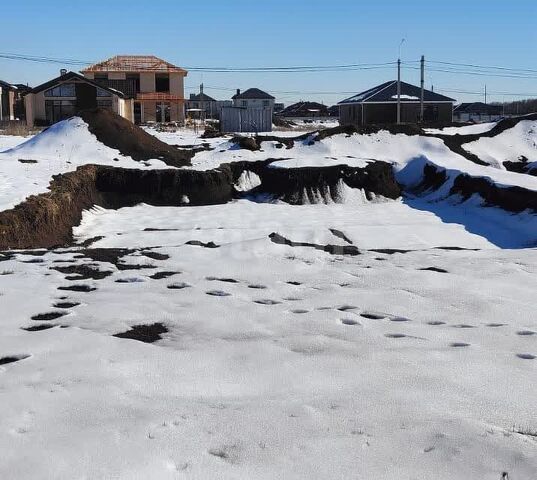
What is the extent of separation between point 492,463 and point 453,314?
2.42 m

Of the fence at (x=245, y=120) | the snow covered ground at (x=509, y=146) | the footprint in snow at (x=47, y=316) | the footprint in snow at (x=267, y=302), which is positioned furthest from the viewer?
the fence at (x=245, y=120)

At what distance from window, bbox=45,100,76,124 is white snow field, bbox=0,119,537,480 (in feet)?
122

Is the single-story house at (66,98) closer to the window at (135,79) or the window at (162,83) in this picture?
the window at (135,79)

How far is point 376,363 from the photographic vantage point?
3959 mm

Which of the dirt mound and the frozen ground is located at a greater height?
the dirt mound

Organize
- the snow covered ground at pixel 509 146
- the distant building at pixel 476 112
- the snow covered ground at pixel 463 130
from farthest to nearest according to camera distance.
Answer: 1. the distant building at pixel 476 112
2. the snow covered ground at pixel 463 130
3. the snow covered ground at pixel 509 146

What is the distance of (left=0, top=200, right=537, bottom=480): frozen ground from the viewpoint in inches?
112

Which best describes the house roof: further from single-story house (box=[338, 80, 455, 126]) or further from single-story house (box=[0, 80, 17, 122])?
single-story house (box=[338, 80, 455, 126])

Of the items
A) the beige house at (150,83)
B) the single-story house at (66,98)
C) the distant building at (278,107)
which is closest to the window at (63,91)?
the single-story house at (66,98)

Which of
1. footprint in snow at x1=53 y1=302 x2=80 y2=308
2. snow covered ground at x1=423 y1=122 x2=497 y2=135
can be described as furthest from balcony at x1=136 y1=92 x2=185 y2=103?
footprint in snow at x1=53 y1=302 x2=80 y2=308

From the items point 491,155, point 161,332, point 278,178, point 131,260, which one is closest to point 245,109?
point 491,155

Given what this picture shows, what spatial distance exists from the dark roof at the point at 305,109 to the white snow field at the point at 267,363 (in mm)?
77835

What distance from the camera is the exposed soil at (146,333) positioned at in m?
4.44

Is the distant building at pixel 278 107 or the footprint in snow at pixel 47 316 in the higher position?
the distant building at pixel 278 107
